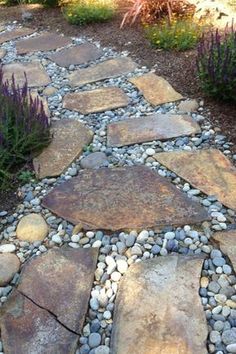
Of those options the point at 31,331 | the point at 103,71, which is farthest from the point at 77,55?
the point at 31,331

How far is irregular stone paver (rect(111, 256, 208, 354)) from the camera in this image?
1437mm

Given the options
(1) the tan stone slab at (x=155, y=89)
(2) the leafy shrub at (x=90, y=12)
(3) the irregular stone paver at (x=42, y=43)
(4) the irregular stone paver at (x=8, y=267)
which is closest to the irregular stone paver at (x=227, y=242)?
(4) the irregular stone paver at (x=8, y=267)

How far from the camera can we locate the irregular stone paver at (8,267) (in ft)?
5.74

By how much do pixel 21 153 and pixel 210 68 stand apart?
4.32 ft

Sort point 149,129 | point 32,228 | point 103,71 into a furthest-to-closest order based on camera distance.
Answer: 1. point 103,71
2. point 149,129
3. point 32,228

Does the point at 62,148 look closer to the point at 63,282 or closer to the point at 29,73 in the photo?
the point at 63,282

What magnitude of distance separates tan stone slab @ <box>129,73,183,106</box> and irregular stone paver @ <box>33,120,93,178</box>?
0.60 metres

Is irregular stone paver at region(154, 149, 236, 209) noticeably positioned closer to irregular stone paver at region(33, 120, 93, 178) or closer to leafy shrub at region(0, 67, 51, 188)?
irregular stone paver at region(33, 120, 93, 178)

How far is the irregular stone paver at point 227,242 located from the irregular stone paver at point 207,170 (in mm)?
207

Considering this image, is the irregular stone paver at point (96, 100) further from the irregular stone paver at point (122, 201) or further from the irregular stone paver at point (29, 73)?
the irregular stone paver at point (122, 201)

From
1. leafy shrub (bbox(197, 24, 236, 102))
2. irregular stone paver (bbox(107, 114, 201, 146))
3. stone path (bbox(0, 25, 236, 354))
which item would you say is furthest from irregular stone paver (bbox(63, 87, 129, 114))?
leafy shrub (bbox(197, 24, 236, 102))

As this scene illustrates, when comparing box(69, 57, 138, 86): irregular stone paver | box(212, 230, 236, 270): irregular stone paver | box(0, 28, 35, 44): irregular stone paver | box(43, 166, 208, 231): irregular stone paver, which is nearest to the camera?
box(212, 230, 236, 270): irregular stone paver

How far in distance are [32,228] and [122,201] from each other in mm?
452

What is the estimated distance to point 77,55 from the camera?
12.8ft
